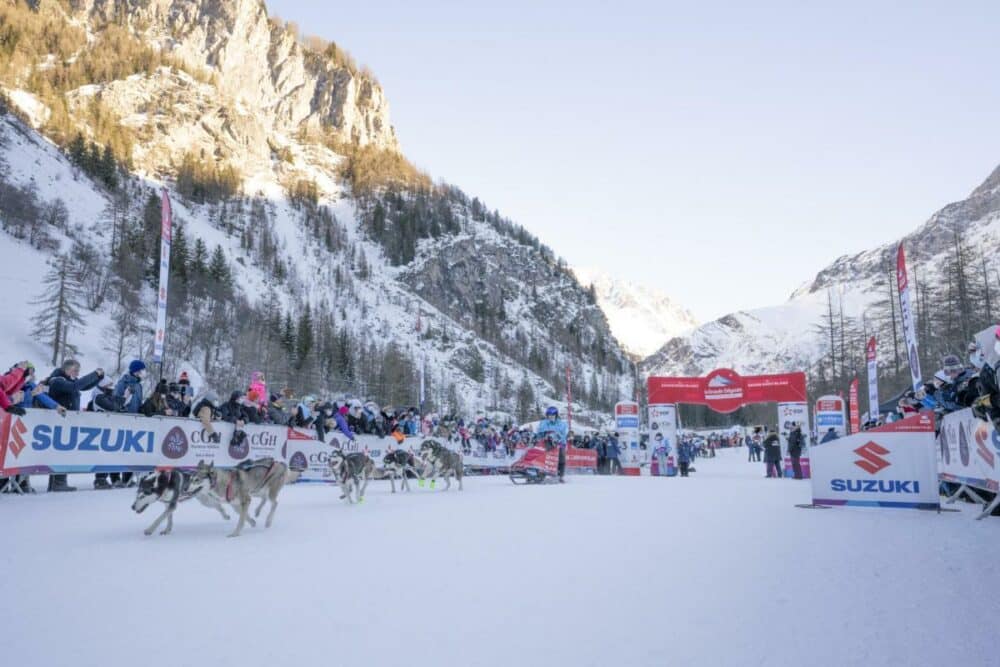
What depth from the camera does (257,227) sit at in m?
127

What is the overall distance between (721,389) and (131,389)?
25065mm

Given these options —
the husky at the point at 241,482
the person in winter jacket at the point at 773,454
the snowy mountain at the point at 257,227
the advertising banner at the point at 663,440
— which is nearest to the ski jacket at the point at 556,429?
the person in winter jacket at the point at 773,454

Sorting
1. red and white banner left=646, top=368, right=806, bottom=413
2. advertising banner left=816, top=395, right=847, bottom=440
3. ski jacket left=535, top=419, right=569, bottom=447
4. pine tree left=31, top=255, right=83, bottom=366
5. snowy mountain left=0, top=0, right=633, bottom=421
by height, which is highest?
snowy mountain left=0, top=0, right=633, bottom=421

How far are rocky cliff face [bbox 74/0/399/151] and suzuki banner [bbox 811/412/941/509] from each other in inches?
6550

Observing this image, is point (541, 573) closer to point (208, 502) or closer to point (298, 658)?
point (298, 658)

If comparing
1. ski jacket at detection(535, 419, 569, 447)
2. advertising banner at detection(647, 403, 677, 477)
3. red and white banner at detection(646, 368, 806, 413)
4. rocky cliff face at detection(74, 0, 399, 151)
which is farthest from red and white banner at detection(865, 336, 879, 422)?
rocky cliff face at detection(74, 0, 399, 151)

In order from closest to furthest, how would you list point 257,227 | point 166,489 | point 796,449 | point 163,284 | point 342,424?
1. point 166,489
2. point 163,284
3. point 342,424
4. point 796,449
5. point 257,227

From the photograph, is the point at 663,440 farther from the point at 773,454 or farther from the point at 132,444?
the point at 132,444

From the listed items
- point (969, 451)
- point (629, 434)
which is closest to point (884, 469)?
point (969, 451)

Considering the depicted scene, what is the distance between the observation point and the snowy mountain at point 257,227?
249ft

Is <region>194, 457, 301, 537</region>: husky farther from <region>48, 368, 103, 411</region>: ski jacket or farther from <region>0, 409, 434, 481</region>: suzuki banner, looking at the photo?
<region>48, 368, 103, 411</region>: ski jacket

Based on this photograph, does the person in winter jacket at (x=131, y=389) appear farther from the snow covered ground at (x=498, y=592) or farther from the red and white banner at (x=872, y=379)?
the red and white banner at (x=872, y=379)

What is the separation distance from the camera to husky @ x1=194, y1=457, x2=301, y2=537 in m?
7.58

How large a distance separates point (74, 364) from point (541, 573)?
10.0 meters
